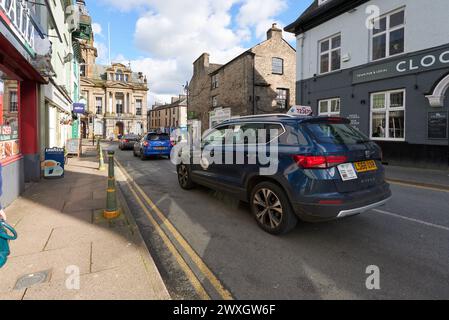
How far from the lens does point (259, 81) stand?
2345 cm

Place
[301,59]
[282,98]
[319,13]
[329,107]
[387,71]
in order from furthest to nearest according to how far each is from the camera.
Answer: [282,98]
[301,59]
[329,107]
[319,13]
[387,71]

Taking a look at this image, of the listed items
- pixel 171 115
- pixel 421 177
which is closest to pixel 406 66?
pixel 421 177

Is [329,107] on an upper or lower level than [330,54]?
lower

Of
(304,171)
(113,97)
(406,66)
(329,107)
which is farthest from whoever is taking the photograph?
(113,97)

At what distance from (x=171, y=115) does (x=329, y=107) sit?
61027mm

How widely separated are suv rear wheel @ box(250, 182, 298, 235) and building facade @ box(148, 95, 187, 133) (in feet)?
186

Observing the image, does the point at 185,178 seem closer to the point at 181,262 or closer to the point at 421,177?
the point at 181,262

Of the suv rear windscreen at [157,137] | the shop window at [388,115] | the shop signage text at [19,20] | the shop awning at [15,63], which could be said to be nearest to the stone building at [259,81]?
the suv rear windscreen at [157,137]

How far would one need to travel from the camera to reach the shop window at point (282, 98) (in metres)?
24.7

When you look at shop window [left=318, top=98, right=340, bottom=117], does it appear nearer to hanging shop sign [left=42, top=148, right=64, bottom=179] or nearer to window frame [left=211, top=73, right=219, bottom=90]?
hanging shop sign [left=42, top=148, right=64, bottom=179]

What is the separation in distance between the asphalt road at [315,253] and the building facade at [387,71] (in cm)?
604

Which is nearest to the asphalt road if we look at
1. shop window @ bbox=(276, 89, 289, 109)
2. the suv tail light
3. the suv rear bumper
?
the suv rear bumper

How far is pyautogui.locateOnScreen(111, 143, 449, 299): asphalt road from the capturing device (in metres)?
2.71
